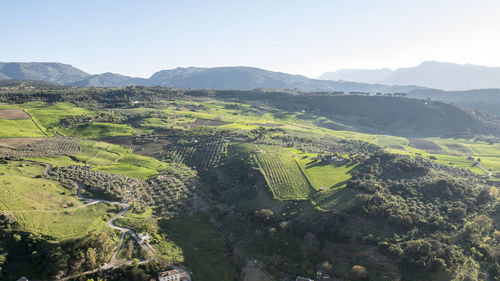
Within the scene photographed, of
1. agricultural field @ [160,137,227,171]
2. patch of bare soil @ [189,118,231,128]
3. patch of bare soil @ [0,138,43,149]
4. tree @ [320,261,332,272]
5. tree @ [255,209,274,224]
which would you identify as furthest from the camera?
patch of bare soil @ [189,118,231,128]

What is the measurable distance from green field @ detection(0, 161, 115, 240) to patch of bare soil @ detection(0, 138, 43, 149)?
24.1 m

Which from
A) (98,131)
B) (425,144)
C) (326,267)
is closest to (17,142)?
(98,131)

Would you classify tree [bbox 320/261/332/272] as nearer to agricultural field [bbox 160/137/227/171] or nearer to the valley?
the valley

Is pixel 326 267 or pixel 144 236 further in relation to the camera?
pixel 144 236

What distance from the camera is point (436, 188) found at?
77438 millimetres

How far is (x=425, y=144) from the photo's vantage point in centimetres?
16212

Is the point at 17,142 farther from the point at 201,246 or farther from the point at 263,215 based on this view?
the point at 263,215

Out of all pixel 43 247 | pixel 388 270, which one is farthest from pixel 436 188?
pixel 43 247

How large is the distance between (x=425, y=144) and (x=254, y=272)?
493 ft

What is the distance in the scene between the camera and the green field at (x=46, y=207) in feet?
172

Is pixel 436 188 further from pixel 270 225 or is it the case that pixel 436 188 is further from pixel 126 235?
pixel 126 235

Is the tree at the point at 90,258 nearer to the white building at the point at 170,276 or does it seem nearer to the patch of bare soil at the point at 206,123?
the white building at the point at 170,276

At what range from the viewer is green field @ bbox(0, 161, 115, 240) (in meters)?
52.4

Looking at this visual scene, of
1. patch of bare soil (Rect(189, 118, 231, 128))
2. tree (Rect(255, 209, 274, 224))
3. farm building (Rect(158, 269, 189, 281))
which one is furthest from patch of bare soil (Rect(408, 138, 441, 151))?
farm building (Rect(158, 269, 189, 281))
